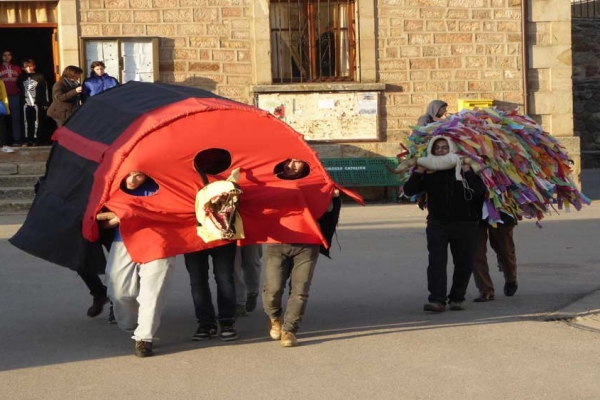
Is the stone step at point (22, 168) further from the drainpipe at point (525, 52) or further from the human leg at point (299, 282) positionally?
the human leg at point (299, 282)

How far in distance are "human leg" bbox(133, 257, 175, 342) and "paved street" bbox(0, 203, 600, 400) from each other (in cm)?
20

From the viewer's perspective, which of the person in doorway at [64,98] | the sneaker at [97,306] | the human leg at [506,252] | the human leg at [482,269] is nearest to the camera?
the sneaker at [97,306]

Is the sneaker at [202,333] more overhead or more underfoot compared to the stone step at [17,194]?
more underfoot

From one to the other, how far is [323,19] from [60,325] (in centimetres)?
1031

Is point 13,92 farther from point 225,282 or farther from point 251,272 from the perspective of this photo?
point 225,282

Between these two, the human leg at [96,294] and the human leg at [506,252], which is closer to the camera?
the human leg at [96,294]

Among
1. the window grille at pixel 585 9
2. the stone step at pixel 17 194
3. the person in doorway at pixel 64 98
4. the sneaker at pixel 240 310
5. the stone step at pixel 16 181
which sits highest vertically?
the window grille at pixel 585 9

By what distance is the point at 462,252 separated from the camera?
9.63m

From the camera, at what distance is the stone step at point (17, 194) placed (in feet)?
55.5

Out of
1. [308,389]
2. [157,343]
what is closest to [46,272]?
[157,343]

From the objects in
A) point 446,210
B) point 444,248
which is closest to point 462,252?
point 444,248

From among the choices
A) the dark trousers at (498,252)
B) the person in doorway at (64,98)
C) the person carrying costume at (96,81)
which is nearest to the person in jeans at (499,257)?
the dark trousers at (498,252)

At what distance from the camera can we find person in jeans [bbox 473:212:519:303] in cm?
1014

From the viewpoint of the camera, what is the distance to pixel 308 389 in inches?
275
